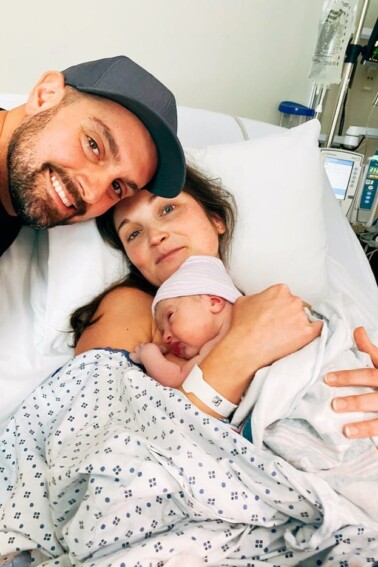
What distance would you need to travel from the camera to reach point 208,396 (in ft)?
3.20

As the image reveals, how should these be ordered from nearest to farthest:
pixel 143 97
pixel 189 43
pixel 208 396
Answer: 1. pixel 208 396
2. pixel 143 97
3. pixel 189 43

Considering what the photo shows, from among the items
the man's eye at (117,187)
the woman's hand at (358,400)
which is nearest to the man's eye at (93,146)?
the man's eye at (117,187)

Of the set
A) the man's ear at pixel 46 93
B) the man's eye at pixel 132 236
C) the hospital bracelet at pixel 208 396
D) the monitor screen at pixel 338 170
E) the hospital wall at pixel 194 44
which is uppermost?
the hospital wall at pixel 194 44

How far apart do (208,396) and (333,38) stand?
196 centimetres

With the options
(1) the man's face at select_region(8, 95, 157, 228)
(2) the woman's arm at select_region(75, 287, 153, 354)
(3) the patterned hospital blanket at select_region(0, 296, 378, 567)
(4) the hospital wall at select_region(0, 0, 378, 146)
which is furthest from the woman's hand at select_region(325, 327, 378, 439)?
(4) the hospital wall at select_region(0, 0, 378, 146)

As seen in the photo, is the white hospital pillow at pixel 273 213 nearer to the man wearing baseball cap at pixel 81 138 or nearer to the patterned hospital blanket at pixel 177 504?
the man wearing baseball cap at pixel 81 138

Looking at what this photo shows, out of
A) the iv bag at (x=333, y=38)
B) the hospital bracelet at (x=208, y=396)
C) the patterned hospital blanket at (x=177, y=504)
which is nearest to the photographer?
the patterned hospital blanket at (x=177, y=504)

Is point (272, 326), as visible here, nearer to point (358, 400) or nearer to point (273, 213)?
point (358, 400)

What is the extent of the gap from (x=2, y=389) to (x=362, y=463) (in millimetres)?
894

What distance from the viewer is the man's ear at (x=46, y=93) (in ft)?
4.02

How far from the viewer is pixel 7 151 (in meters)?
1.24

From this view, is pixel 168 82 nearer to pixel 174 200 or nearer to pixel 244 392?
pixel 174 200

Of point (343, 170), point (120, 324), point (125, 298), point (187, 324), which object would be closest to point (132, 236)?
point (125, 298)

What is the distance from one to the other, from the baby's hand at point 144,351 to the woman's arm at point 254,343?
0.50 feet
